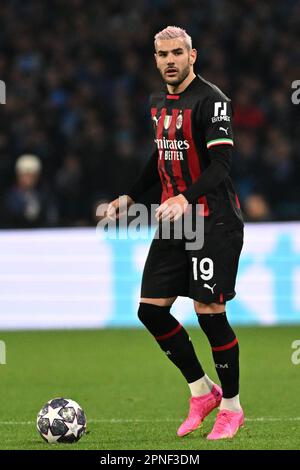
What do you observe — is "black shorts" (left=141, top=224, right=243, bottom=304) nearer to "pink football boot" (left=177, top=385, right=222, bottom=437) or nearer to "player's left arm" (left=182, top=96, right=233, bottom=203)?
"player's left arm" (left=182, top=96, right=233, bottom=203)

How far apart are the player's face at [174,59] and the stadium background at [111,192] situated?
2.02m

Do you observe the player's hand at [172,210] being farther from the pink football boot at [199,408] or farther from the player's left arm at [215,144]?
the pink football boot at [199,408]

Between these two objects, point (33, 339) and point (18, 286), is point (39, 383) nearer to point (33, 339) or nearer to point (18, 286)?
point (33, 339)

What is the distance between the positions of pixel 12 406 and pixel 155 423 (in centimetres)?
122

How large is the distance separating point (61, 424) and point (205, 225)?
1.30 meters

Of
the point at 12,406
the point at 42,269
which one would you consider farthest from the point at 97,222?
the point at 12,406

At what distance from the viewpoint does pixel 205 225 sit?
647 centimetres

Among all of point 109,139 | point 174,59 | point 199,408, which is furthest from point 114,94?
point 199,408

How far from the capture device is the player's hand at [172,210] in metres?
6.04

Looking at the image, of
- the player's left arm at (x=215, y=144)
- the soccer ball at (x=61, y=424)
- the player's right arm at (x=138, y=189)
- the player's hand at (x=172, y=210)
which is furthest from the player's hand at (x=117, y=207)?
the soccer ball at (x=61, y=424)

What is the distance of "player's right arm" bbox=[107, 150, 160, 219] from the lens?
6.89m

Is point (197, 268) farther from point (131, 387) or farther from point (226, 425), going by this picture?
point (131, 387)

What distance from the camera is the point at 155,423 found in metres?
7.13

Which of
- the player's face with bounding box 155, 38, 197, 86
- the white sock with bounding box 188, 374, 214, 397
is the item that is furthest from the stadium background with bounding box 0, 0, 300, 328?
the player's face with bounding box 155, 38, 197, 86
